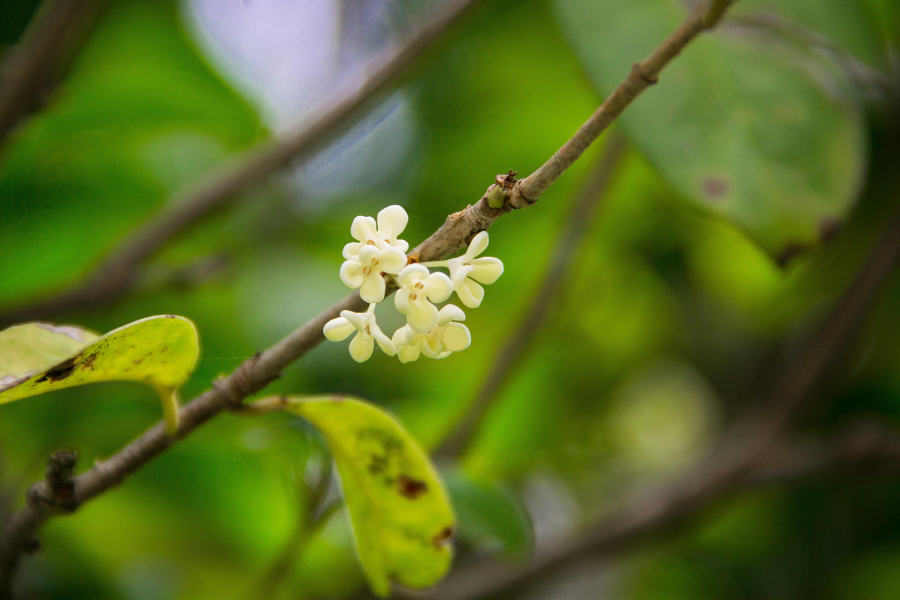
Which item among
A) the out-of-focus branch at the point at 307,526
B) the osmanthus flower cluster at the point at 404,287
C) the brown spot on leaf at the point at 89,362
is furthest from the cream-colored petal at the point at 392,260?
the out-of-focus branch at the point at 307,526

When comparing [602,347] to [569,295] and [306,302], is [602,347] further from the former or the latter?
[306,302]

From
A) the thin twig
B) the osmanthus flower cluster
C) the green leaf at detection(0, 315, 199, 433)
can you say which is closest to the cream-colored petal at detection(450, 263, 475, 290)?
the osmanthus flower cluster

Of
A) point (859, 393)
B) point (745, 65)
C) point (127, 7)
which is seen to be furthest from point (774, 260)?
point (127, 7)

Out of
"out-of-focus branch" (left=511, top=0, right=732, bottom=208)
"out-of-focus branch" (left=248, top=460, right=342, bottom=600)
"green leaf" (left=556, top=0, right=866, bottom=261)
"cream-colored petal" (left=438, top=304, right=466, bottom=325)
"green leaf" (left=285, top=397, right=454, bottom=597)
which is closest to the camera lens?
"out-of-focus branch" (left=511, top=0, right=732, bottom=208)

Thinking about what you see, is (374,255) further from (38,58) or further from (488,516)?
(38,58)

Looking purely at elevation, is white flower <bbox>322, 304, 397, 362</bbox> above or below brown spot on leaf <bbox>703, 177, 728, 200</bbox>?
above

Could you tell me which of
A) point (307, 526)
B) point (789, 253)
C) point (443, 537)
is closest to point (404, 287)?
point (443, 537)

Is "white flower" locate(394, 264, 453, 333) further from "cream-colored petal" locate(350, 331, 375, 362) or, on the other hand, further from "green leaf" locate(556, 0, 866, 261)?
"green leaf" locate(556, 0, 866, 261)
